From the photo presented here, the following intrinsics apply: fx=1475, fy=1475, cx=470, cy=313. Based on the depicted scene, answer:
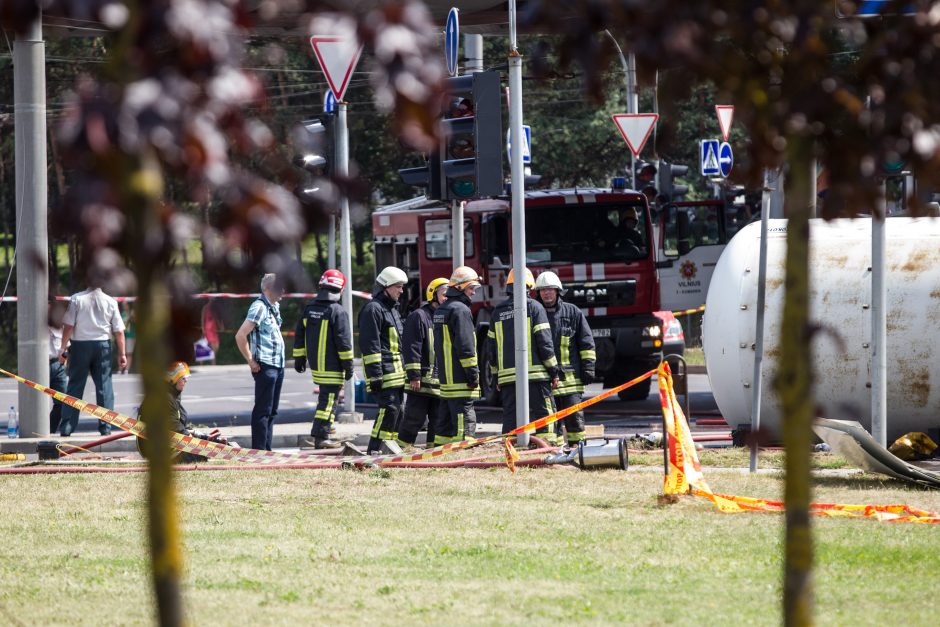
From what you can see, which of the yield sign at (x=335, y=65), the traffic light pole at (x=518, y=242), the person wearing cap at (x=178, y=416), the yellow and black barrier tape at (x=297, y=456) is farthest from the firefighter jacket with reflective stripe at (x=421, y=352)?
the yield sign at (x=335, y=65)

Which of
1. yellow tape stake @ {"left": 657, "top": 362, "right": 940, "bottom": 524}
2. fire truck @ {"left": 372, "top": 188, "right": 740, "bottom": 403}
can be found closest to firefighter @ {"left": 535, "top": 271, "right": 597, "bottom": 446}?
yellow tape stake @ {"left": 657, "top": 362, "right": 940, "bottom": 524}

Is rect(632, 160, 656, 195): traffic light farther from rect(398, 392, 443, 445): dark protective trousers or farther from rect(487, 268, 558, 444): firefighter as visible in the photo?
rect(398, 392, 443, 445): dark protective trousers

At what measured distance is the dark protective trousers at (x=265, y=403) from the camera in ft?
43.6

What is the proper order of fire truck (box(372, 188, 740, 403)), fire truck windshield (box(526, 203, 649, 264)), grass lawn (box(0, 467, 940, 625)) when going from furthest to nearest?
1. fire truck windshield (box(526, 203, 649, 264))
2. fire truck (box(372, 188, 740, 403))
3. grass lawn (box(0, 467, 940, 625))

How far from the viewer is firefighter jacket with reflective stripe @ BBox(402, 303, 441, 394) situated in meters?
13.3

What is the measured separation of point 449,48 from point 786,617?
1025 centimetres

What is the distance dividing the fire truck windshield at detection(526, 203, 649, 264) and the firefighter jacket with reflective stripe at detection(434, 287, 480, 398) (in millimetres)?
5410

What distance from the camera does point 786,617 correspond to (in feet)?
12.2

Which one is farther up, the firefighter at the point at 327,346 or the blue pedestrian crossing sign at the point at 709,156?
the blue pedestrian crossing sign at the point at 709,156

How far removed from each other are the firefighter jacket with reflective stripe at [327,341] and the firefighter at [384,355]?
29cm

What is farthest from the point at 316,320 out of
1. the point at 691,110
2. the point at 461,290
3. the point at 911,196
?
the point at 691,110

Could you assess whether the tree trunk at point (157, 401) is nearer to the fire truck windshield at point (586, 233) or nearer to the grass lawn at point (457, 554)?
the grass lawn at point (457, 554)

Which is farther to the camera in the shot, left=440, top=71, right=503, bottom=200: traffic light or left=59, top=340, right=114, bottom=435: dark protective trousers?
left=59, top=340, right=114, bottom=435: dark protective trousers

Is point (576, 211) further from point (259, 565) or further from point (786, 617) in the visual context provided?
point (786, 617)
